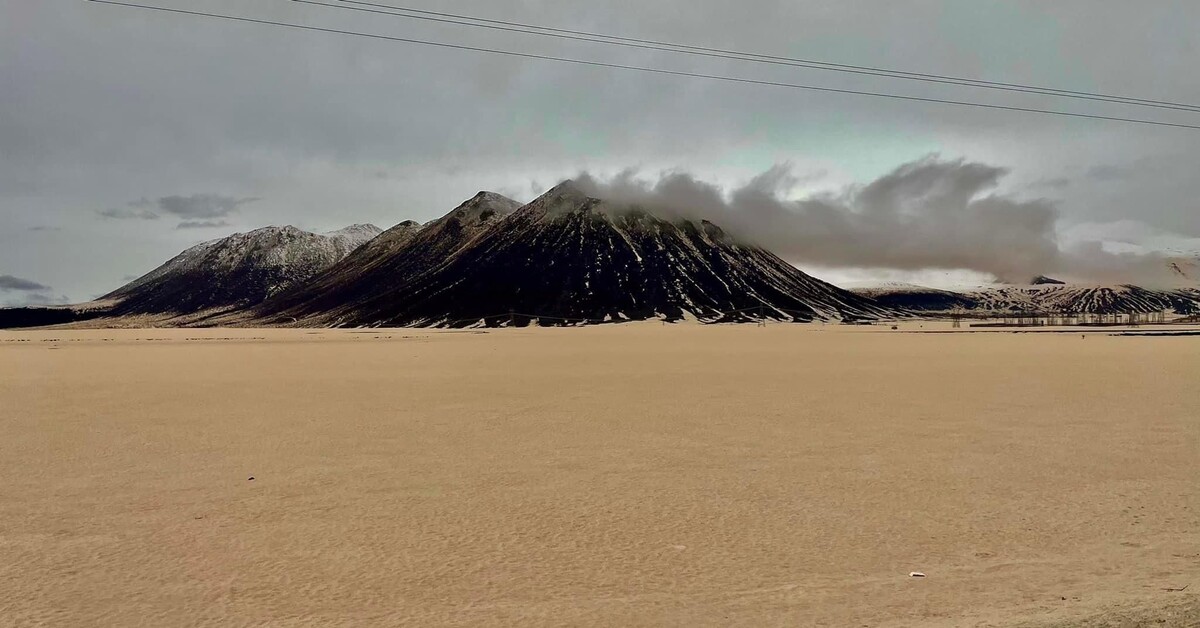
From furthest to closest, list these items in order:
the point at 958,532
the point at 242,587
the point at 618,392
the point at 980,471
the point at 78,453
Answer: the point at 618,392
the point at 78,453
the point at 980,471
the point at 958,532
the point at 242,587

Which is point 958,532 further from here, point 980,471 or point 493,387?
point 493,387

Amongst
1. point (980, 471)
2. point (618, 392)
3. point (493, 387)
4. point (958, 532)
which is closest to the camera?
point (958, 532)

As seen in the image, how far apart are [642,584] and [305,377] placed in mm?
32534

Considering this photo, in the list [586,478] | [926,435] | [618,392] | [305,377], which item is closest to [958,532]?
[586,478]

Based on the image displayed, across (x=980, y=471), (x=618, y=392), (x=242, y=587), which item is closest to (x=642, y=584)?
(x=242, y=587)

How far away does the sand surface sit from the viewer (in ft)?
26.8

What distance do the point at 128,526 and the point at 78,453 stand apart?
7.40 m

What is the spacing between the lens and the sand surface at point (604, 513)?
8.16 metres

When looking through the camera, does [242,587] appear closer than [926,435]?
Yes

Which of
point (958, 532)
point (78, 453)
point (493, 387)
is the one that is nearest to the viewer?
point (958, 532)

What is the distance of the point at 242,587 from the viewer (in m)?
8.67

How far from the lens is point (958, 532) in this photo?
34.9 feet

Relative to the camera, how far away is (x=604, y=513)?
11.8 metres

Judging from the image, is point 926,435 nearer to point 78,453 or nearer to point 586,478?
point 586,478
